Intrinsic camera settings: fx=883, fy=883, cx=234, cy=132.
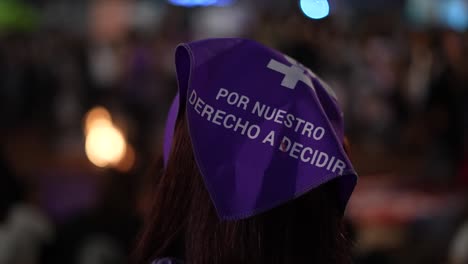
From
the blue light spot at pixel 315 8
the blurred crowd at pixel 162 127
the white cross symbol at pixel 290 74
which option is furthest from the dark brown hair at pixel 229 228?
the blurred crowd at pixel 162 127

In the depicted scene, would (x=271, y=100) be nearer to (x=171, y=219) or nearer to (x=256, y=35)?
(x=171, y=219)

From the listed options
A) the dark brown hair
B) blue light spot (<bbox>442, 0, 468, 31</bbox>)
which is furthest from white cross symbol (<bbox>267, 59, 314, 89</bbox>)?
blue light spot (<bbox>442, 0, 468, 31</bbox>)

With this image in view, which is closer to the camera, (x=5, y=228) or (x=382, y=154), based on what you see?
(x=5, y=228)

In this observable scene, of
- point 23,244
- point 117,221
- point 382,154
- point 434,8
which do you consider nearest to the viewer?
point 23,244

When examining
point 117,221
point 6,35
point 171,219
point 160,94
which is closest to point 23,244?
point 117,221

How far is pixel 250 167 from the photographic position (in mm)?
1336

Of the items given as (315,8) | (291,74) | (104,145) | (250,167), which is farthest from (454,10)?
(250,167)

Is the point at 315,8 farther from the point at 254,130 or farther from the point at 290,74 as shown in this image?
the point at 254,130

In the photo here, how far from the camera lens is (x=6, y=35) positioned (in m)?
13.0

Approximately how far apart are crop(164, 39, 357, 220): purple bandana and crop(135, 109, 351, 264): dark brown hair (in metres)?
0.03

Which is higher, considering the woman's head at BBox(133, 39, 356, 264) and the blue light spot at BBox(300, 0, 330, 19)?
the blue light spot at BBox(300, 0, 330, 19)

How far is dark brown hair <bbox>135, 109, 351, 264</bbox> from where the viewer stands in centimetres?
134

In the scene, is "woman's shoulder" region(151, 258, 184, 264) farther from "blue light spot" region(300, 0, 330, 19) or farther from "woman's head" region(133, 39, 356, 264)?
"blue light spot" region(300, 0, 330, 19)

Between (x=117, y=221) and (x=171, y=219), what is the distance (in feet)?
8.69
